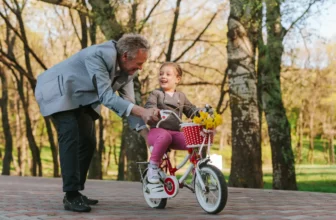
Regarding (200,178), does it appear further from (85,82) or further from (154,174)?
(85,82)

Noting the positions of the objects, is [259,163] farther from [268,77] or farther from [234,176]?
[268,77]

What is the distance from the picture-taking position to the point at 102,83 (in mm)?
5492

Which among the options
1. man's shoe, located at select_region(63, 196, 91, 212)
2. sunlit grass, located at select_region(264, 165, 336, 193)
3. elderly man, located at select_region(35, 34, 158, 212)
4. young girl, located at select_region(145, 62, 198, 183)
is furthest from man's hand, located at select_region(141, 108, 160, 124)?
sunlit grass, located at select_region(264, 165, 336, 193)

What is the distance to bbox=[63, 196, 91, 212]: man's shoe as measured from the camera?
5.63m

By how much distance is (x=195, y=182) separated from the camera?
574cm

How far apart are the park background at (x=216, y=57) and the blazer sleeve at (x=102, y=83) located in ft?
20.9

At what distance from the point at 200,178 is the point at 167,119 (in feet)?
2.58

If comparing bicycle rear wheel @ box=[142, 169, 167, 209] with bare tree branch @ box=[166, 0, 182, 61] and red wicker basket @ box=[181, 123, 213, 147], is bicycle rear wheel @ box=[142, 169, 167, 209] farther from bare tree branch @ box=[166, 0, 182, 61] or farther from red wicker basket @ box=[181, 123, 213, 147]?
bare tree branch @ box=[166, 0, 182, 61]

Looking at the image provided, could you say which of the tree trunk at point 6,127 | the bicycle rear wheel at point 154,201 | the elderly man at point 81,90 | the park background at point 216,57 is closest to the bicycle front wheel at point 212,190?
the bicycle rear wheel at point 154,201

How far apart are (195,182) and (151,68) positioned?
52.6ft

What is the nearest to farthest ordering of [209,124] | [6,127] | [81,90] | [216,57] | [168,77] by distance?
[209,124] < [81,90] < [168,77] < [216,57] < [6,127]

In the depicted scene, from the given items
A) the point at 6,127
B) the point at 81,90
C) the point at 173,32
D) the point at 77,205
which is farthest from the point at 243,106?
the point at 6,127

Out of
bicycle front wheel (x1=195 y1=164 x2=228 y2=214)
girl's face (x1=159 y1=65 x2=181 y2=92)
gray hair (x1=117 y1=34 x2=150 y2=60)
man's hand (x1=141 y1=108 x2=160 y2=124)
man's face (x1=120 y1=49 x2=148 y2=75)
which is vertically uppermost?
gray hair (x1=117 y1=34 x2=150 y2=60)

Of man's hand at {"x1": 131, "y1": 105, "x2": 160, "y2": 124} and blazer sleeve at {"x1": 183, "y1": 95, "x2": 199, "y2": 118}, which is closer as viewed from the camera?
man's hand at {"x1": 131, "y1": 105, "x2": 160, "y2": 124}
